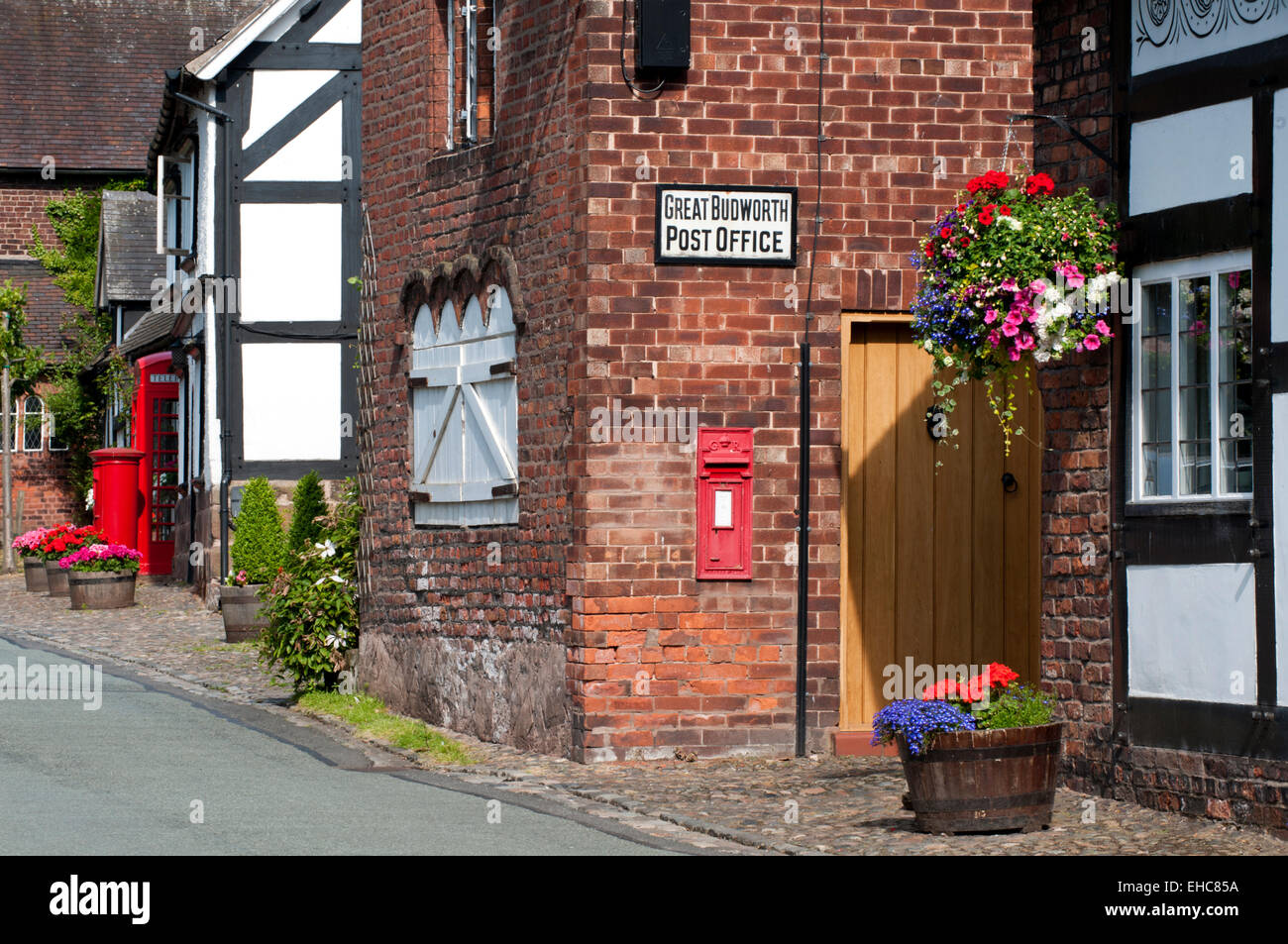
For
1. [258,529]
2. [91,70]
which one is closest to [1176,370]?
[258,529]

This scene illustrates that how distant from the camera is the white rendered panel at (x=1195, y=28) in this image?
863cm

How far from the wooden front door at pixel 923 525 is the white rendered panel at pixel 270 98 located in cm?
1417

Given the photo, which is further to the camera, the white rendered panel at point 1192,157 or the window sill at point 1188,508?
the white rendered panel at point 1192,157

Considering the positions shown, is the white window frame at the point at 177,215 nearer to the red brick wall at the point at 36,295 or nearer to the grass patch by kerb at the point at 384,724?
the red brick wall at the point at 36,295

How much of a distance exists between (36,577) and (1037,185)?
21335 mm

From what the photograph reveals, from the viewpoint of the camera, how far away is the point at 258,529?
75.6ft

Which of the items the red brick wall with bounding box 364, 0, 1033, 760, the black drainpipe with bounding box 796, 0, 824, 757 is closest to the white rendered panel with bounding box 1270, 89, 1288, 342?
the red brick wall with bounding box 364, 0, 1033, 760

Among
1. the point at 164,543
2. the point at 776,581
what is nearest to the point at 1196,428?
the point at 776,581

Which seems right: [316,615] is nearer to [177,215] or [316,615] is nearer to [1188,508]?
[1188,508]

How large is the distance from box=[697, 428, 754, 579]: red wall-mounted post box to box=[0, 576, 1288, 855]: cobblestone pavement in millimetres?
1194

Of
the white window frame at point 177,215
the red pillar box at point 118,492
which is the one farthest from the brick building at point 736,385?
the red pillar box at point 118,492

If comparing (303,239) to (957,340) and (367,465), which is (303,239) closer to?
(367,465)

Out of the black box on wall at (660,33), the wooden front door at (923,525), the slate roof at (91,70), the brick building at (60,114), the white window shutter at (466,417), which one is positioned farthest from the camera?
the slate roof at (91,70)

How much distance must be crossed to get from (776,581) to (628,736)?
1.34 metres
